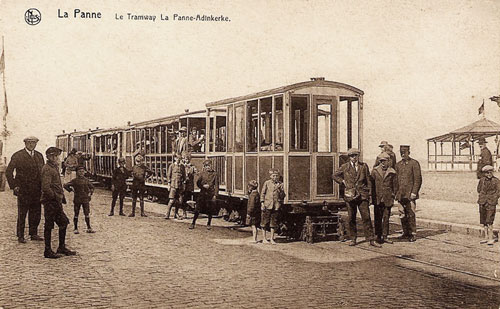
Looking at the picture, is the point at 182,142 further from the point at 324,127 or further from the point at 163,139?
the point at 324,127

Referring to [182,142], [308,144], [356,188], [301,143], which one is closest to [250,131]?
[301,143]

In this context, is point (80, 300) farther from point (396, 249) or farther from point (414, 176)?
point (414, 176)

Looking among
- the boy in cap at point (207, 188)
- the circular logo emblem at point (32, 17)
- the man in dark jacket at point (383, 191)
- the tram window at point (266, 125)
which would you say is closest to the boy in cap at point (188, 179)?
the boy in cap at point (207, 188)

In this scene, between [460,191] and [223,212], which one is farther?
[460,191]

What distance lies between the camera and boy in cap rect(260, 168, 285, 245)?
8891mm

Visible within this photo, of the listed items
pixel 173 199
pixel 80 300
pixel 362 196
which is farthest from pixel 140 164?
pixel 80 300

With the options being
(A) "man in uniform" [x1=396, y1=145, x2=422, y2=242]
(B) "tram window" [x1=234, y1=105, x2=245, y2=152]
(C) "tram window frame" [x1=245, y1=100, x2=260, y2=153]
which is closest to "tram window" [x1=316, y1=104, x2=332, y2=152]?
(A) "man in uniform" [x1=396, y1=145, x2=422, y2=242]

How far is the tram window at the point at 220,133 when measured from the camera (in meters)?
13.1

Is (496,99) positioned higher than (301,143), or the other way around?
(496,99)

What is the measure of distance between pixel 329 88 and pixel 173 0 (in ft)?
10.6

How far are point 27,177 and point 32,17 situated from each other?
2558 millimetres

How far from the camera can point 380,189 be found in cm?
922

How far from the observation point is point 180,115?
15312 millimetres

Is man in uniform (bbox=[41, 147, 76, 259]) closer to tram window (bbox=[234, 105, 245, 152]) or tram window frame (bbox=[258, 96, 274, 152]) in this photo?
tram window frame (bbox=[258, 96, 274, 152])
